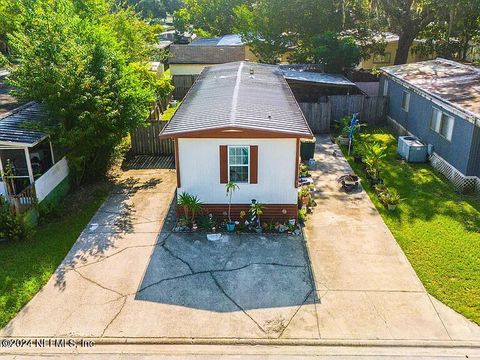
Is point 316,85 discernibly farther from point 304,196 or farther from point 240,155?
point 240,155

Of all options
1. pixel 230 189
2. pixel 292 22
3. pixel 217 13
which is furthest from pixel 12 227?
pixel 217 13

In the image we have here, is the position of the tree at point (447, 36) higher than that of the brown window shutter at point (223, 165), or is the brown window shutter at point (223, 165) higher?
the tree at point (447, 36)

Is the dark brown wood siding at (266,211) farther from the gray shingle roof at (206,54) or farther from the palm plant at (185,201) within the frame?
the gray shingle roof at (206,54)

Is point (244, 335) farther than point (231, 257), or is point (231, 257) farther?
point (231, 257)

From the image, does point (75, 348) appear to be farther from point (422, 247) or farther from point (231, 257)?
point (422, 247)

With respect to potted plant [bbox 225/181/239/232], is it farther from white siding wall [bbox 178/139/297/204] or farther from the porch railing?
the porch railing

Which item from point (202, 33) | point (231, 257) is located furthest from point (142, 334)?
point (202, 33)

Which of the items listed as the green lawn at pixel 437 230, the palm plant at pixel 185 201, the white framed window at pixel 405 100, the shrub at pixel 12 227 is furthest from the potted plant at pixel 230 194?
the white framed window at pixel 405 100
